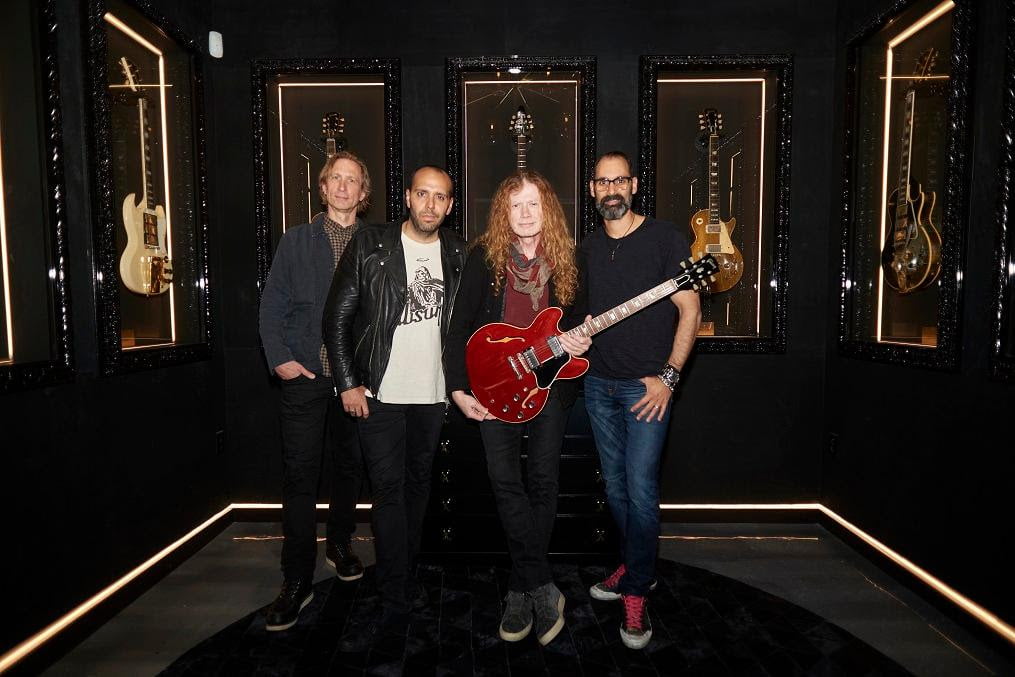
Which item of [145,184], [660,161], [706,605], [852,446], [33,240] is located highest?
[660,161]

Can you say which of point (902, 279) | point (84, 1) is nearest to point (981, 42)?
point (902, 279)

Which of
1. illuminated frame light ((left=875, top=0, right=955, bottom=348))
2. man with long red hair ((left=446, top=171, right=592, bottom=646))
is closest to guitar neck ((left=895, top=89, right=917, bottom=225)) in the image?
illuminated frame light ((left=875, top=0, right=955, bottom=348))

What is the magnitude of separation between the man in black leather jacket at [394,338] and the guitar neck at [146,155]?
1.39m

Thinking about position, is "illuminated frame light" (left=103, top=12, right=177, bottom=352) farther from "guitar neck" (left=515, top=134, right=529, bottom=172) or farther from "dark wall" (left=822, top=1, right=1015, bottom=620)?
"dark wall" (left=822, top=1, right=1015, bottom=620)

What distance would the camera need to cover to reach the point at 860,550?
117 inches

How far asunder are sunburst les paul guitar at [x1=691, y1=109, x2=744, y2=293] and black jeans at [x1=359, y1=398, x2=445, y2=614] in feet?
6.66

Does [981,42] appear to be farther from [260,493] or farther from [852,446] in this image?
[260,493]

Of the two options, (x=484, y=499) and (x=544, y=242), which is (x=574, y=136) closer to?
(x=544, y=242)

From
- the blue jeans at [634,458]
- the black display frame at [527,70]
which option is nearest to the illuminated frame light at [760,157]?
the black display frame at [527,70]

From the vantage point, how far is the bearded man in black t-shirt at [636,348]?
2.15m

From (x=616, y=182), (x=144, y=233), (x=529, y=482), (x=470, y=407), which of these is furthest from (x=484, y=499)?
(x=144, y=233)

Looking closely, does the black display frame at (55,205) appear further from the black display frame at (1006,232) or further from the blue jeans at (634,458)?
Result: the black display frame at (1006,232)

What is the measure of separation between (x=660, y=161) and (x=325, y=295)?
229 cm

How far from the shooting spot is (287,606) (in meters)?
2.31
